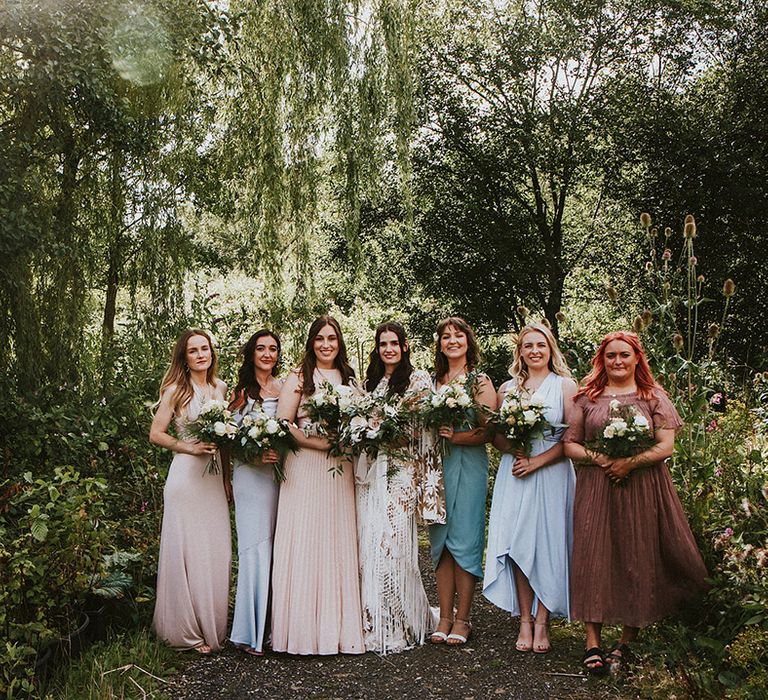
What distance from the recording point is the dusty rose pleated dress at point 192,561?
17.2 feet

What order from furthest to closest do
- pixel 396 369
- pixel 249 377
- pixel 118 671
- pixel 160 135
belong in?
pixel 160 135 < pixel 249 377 < pixel 396 369 < pixel 118 671

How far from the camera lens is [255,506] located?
541cm

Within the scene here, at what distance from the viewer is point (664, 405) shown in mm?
4773

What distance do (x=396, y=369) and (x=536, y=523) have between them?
134 cm

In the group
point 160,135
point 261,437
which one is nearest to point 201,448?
point 261,437

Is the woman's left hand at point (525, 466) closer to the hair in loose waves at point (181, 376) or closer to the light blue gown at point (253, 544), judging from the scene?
the light blue gown at point (253, 544)

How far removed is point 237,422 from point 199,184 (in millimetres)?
5288

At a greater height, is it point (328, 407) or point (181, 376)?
point (181, 376)

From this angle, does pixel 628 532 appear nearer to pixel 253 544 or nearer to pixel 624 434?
pixel 624 434

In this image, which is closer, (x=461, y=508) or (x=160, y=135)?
(x=461, y=508)

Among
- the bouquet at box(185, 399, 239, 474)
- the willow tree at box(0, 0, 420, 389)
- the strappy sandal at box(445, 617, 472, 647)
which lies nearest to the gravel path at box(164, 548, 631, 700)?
the strappy sandal at box(445, 617, 472, 647)

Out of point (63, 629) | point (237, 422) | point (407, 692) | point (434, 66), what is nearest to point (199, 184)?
point (237, 422)

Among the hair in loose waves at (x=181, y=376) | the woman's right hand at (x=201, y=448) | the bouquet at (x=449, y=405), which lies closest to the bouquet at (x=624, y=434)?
the bouquet at (x=449, y=405)

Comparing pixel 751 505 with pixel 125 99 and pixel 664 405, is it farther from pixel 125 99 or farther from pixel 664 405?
pixel 125 99
